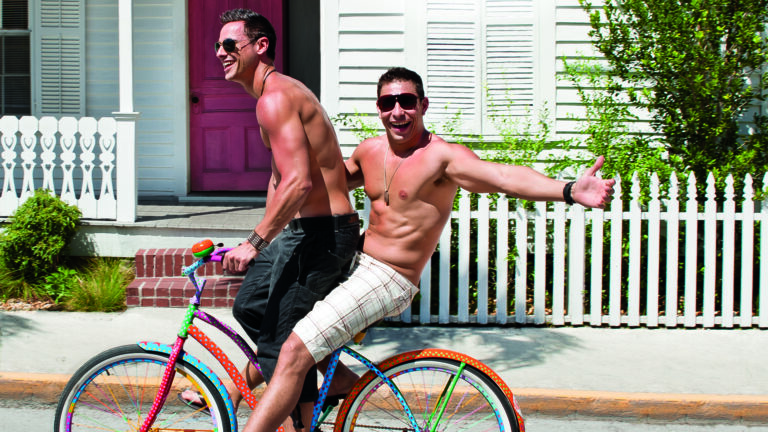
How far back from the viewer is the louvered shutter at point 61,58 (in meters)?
9.77

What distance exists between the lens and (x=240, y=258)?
320 cm

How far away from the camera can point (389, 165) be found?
11.6 ft

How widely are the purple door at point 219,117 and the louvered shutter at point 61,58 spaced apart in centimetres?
127

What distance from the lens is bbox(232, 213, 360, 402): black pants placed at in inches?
135

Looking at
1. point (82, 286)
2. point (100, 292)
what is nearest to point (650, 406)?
point (100, 292)

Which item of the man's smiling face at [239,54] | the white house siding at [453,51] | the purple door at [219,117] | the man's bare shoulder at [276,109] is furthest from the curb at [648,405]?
the purple door at [219,117]

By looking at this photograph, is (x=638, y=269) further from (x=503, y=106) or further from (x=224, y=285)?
(x=224, y=285)

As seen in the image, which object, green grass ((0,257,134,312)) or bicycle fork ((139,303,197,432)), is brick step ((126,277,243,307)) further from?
bicycle fork ((139,303,197,432))

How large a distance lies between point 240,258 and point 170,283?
14.1 ft

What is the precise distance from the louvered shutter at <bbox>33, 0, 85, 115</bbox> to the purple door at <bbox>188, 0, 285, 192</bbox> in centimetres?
127

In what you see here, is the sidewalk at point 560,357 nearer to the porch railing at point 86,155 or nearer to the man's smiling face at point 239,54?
the porch railing at point 86,155

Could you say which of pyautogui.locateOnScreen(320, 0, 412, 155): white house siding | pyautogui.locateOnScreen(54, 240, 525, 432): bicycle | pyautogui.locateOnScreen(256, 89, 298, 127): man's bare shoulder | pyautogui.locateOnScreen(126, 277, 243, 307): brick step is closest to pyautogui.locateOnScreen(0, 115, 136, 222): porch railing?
pyautogui.locateOnScreen(126, 277, 243, 307): brick step

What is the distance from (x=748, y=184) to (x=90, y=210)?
585 cm

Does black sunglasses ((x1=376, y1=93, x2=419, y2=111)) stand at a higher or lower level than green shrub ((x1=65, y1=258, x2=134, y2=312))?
higher
